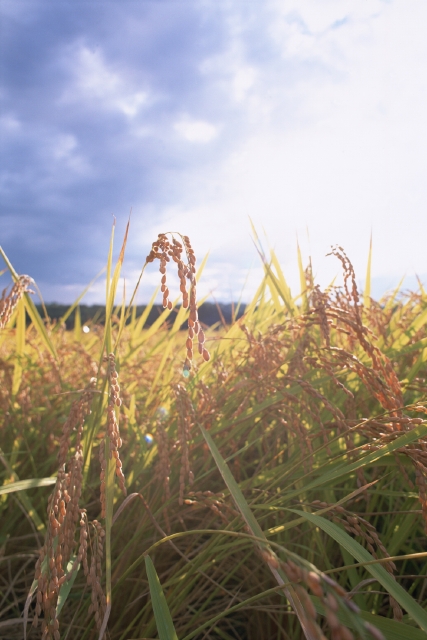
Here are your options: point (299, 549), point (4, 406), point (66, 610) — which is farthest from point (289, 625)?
point (4, 406)

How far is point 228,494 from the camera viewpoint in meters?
1.31

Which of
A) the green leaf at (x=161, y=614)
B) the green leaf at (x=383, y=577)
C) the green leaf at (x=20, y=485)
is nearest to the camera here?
the green leaf at (x=383, y=577)

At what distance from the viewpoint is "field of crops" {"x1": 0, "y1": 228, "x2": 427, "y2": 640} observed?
881 millimetres

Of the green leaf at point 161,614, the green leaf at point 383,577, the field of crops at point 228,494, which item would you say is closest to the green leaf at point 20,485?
the field of crops at point 228,494

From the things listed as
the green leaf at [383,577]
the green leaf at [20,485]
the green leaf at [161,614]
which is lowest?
the green leaf at [161,614]

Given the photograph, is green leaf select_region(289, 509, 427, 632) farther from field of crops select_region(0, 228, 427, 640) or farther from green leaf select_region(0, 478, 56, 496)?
green leaf select_region(0, 478, 56, 496)

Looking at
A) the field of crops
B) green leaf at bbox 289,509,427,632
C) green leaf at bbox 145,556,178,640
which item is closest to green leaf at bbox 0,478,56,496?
the field of crops

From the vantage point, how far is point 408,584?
5.46 ft

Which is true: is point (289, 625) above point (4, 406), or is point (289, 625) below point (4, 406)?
below

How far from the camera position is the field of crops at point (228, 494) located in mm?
881

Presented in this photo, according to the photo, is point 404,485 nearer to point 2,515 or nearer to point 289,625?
point 289,625

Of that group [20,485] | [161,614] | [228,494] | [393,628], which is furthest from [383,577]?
[20,485]

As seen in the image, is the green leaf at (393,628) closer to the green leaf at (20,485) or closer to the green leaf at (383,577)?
the green leaf at (383,577)

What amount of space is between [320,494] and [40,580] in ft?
3.39
